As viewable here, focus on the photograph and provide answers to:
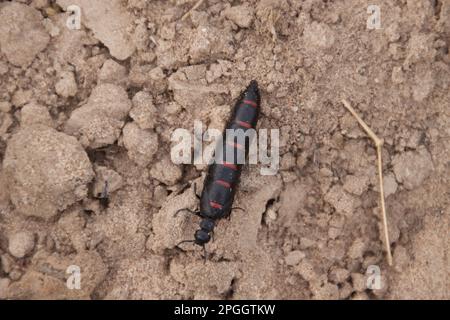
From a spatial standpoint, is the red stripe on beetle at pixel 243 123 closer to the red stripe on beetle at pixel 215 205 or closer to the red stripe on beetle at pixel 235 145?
the red stripe on beetle at pixel 235 145

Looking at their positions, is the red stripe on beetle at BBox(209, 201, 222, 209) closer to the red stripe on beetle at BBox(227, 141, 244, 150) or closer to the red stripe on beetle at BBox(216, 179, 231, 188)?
the red stripe on beetle at BBox(216, 179, 231, 188)

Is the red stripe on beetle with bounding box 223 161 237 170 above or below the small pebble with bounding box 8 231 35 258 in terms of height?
above

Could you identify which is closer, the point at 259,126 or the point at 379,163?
the point at 379,163

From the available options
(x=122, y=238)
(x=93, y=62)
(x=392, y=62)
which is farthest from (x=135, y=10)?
(x=392, y=62)

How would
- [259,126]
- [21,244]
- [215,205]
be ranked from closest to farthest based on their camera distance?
[21,244]
[215,205]
[259,126]

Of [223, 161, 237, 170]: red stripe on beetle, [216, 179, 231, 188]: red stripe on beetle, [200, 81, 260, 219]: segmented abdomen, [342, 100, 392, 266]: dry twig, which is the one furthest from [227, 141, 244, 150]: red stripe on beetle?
[342, 100, 392, 266]: dry twig

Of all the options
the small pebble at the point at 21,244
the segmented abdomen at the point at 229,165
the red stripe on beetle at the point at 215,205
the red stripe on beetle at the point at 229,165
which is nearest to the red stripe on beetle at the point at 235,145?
the segmented abdomen at the point at 229,165

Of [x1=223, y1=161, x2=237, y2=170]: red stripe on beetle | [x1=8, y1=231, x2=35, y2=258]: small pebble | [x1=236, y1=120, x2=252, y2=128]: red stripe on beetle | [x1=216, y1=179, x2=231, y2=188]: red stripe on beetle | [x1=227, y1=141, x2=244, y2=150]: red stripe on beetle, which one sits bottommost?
[x1=8, y1=231, x2=35, y2=258]: small pebble

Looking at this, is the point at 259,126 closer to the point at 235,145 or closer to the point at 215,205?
the point at 235,145

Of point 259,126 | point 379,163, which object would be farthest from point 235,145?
point 379,163
